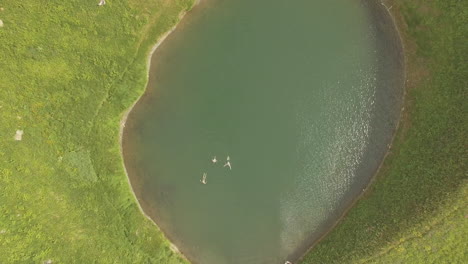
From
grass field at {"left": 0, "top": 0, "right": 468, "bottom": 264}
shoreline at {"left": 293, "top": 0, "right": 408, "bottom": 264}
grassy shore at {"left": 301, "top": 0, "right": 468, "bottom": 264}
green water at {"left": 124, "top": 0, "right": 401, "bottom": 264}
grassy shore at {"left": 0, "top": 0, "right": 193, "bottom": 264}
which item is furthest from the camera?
green water at {"left": 124, "top": 0, "right": 401, "bottom": 264}

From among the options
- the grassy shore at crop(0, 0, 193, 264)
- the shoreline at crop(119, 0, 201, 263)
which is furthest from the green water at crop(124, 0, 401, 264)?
the grassy shore at crop(0, 0, 193, 264)

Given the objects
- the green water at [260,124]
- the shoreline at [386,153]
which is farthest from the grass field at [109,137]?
the green water at [260,124]

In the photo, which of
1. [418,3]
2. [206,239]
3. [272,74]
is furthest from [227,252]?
[418,3]

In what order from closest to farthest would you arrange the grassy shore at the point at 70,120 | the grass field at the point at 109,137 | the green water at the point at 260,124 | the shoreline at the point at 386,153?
the grass field at the point at 109,137
the grassy shore at the point at 70,120
the shoreline at the point at 386,153
the green water at the point at 260,124

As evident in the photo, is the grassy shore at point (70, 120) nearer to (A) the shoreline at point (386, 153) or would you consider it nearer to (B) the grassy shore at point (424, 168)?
(A) the shoreline at point (386, 153)

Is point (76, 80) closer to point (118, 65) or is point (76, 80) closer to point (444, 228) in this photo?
point (118, 65)

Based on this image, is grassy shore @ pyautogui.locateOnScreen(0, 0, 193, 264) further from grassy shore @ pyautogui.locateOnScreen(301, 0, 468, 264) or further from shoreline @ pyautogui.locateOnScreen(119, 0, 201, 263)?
grassy shore @ pyautogui.locateOnScreen(301, 0, 468, 264)

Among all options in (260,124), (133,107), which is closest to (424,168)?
(260,124)
